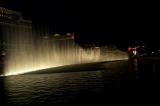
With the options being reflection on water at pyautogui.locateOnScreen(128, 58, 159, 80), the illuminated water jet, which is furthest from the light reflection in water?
reflection on water at pyautogui.locateOnScreen(128, 58, 159, 80)

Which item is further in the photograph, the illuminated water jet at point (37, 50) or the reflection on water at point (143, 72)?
the illuminated water jet at point (37, 50)

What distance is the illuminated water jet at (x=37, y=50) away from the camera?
170 ft

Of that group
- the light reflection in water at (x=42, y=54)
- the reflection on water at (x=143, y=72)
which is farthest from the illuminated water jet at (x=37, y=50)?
the reflection on water at (x=143, y=72)

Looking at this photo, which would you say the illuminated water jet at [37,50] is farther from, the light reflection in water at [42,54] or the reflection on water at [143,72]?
the reflection on water at [143,72]

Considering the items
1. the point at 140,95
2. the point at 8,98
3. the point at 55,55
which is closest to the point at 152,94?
the point at 140,95

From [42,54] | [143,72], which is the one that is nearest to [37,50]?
[42,54]

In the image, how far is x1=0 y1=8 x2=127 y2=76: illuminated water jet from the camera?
51906 millimetres

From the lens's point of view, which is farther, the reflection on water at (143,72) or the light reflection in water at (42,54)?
the light reflection in water at (42,54)

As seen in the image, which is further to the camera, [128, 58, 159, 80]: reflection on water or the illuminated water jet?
the illuminated water jet

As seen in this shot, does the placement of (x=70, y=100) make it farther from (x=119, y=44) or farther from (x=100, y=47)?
(x=119, y=44)

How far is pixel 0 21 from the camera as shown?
91062mm

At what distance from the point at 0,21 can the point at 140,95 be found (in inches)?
3135

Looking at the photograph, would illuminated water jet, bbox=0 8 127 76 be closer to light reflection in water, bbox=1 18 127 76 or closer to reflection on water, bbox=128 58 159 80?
light reflection in water, bbox=1 18 127 76

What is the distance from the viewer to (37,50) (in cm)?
6431
